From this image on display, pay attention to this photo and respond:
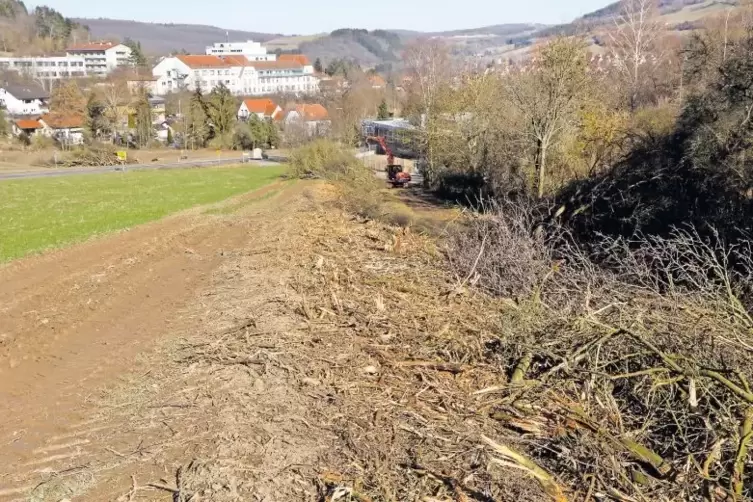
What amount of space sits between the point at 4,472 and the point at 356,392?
3.48 metres

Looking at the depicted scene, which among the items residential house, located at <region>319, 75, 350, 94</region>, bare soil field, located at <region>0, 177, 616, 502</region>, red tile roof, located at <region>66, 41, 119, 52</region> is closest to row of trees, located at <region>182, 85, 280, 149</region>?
residential house, located at <region>319, 75, 350, 94</region>

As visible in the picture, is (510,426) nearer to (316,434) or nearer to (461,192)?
(316,434)

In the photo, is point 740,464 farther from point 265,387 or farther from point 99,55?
point 99,55

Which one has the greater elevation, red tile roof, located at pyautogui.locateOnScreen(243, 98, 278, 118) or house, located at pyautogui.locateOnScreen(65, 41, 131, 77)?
house, located at pyautogui.locateOnScreen(65, 41, 131, 77)

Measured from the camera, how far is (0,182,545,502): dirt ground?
18.2 ft

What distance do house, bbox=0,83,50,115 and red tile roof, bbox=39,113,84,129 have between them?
60.9ft

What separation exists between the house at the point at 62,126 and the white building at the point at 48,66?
47.2 meters

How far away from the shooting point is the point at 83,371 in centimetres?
836

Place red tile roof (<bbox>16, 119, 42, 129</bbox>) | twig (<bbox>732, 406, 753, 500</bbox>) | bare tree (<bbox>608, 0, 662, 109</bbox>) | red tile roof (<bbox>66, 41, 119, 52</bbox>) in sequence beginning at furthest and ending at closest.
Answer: red tile roof (<bbox>66, 41, 119, 52</bbox>), red tile roof (<bbox>16, 119, 42, 129</bbox>), bare tree (<bbox>608, 0, 662, 109</bbox>), twig (<bbox>732, 406, 753, 500</bbox>)

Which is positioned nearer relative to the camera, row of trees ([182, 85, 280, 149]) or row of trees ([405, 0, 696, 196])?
row of trees ([405, 0, 696, 196])

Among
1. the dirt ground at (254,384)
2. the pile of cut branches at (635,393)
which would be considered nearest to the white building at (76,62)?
the dirt ground at (254,384)

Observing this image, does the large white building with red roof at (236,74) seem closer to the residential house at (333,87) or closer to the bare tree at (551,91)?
the residential house at (333,87)

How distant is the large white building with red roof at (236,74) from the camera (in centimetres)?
12988

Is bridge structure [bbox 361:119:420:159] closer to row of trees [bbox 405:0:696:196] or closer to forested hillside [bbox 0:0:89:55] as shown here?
row of trees [bbox 405:0:696:196]
